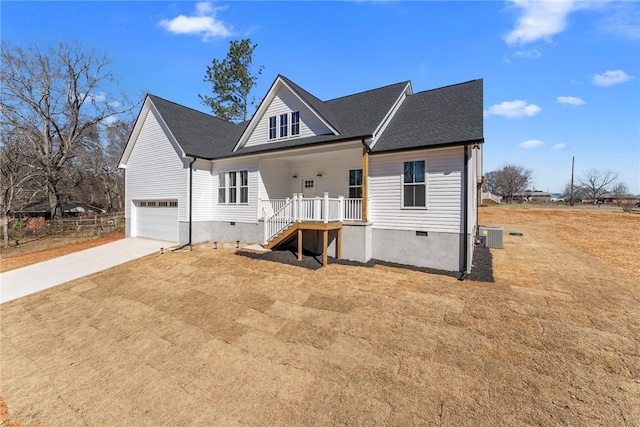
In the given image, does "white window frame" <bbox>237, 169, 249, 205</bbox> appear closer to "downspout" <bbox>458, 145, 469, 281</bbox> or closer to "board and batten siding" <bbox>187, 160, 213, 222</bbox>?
"board and batten siding" <bbox>187, 160, 213, 222</bbox>

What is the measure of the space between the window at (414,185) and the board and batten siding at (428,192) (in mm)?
153

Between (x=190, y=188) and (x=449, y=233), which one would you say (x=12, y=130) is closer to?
(x=190, y=188)

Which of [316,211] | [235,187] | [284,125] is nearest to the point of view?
[316,211]

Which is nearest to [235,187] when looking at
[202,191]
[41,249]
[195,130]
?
[202,191]

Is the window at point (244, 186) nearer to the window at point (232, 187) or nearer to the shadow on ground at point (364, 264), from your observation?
the window at point (232, 187)

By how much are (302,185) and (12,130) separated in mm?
24862

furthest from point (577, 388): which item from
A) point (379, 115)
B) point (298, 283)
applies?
point (379, 115)

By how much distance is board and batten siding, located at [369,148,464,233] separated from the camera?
9.17 m

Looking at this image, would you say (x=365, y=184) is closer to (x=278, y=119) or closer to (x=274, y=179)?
(x=274, y=179)

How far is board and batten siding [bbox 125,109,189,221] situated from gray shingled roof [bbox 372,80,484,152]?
421 inches

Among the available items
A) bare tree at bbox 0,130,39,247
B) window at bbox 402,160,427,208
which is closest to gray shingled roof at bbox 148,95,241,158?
window at bbox 402,160,427,208

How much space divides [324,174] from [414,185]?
4757 mm

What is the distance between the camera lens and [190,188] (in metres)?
14.3

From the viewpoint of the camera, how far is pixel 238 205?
558 inches
